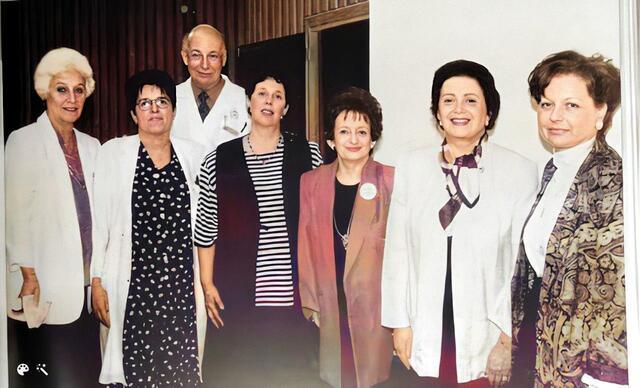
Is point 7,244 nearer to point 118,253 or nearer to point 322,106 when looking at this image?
point 118,253

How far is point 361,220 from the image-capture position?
2965 millimetres

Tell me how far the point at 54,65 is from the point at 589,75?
228 centimetres

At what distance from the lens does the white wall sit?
2.76 meters

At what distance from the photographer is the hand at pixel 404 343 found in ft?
9.60

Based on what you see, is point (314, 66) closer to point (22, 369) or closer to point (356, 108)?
point (356, 108)

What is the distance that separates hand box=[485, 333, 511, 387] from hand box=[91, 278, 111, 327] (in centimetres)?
164

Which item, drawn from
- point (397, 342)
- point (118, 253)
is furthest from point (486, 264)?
point (118, 253)

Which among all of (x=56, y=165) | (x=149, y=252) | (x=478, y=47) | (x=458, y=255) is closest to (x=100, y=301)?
(x=149, y=252)

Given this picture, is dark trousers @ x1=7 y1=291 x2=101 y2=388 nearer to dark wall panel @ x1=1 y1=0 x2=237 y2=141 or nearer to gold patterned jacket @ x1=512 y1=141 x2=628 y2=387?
dark wall panel @ x1=1 y1=0 x2=237 y2=141

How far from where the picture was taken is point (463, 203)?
289cm

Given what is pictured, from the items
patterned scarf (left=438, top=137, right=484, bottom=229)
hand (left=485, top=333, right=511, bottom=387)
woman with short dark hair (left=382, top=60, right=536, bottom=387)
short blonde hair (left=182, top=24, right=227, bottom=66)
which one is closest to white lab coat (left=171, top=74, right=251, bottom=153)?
short blonde hair (left=182, top=24, right=227, bottom=66)

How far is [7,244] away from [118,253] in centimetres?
54

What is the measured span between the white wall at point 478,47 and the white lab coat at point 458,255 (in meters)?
0.10

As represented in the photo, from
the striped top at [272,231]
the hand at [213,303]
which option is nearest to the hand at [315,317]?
the striped top at [272,231]
